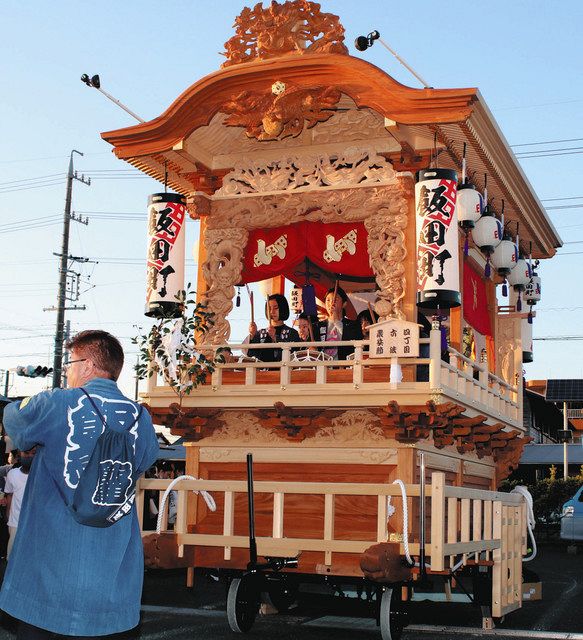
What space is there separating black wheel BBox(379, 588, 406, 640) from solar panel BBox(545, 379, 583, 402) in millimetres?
45003

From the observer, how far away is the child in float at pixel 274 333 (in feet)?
46.4

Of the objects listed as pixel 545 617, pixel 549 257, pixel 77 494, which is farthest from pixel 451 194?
pixel 77 494

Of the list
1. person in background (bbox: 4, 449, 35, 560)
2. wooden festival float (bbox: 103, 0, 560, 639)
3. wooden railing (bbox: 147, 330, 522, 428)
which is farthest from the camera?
wooden festival float (bbox: 103, 0, 560, 639)

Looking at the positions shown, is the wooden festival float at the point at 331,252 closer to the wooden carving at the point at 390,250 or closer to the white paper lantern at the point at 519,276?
the wooden carving at the point at 390,250

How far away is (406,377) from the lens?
12500 mm

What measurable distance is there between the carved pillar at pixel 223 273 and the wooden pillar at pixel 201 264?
11 centimetres

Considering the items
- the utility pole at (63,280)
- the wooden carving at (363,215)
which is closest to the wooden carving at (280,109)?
the wooden carving at (363,215)

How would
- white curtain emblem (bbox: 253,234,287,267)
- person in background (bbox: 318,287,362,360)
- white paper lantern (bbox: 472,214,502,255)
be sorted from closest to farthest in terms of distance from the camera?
person in background (bbox: 318,287,362,360), white paper lantern (bbox: 472,214,502,255), white curtain emblem (bbox: 253,234,287,267)

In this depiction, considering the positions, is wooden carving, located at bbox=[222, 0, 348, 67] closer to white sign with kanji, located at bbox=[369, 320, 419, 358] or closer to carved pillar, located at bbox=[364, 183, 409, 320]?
carved pillar, located at bbox=[364, 183, 409, 320]

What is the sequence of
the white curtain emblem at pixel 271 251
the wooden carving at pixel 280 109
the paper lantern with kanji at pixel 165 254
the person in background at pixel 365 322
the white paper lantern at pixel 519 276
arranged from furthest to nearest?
1. the white paper lantern at pixel 519 276
2. the white curtain emblem at pixel 271 251
3. the person in background at pixel 365 322
4. the paper lantern with kanji at pixel 165 254
5. the wooden carving at pixel 280 109

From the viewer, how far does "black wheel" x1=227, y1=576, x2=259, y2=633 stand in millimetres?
9281

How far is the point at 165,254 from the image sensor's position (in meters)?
13.7

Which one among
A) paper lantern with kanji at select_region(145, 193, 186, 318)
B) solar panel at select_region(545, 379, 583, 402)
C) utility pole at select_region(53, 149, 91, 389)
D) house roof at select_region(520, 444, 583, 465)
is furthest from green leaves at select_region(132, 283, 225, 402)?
solar panel at select_region(545, 379, 583, 402)

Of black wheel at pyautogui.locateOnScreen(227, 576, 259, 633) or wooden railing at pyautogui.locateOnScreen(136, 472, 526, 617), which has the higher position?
wooden railing at pyautogui.locateOnScreen(136, 472, 526, 617)
